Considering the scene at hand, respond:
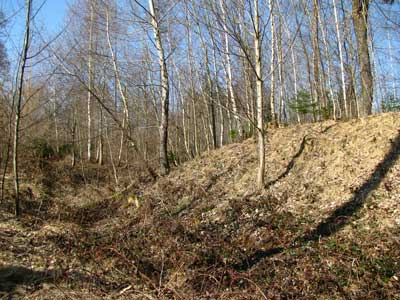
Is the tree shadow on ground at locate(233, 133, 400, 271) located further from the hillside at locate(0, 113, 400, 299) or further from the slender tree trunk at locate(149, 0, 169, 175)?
the slender tree trunk at locate(149, 0, 169, 175)

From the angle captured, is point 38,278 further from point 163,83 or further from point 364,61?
point 364,61

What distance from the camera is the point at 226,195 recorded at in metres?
8.17

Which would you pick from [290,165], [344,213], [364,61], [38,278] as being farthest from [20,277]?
[364,61]

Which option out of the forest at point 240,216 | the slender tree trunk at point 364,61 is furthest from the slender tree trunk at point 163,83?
the slender tree trunk at point 364,61

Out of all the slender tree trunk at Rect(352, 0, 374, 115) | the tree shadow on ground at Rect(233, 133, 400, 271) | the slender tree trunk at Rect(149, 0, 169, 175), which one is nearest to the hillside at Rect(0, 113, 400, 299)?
the tree shadow on ground at Rect(233, 133, 400, 271)

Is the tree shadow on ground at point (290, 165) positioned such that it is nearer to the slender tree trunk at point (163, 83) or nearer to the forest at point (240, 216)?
the forest at point (240, 216)

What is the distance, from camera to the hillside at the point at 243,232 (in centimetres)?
445

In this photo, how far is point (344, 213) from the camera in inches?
235

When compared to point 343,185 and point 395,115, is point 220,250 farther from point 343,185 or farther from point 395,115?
point 395,115

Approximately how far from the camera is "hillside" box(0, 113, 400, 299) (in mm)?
4449

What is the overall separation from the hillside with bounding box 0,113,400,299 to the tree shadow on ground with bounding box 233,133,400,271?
0.02 metres

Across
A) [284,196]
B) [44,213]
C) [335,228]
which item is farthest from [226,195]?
[44,213]

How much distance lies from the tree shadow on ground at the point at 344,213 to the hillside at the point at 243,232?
0.06 ft

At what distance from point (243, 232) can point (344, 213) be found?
5.77ft
